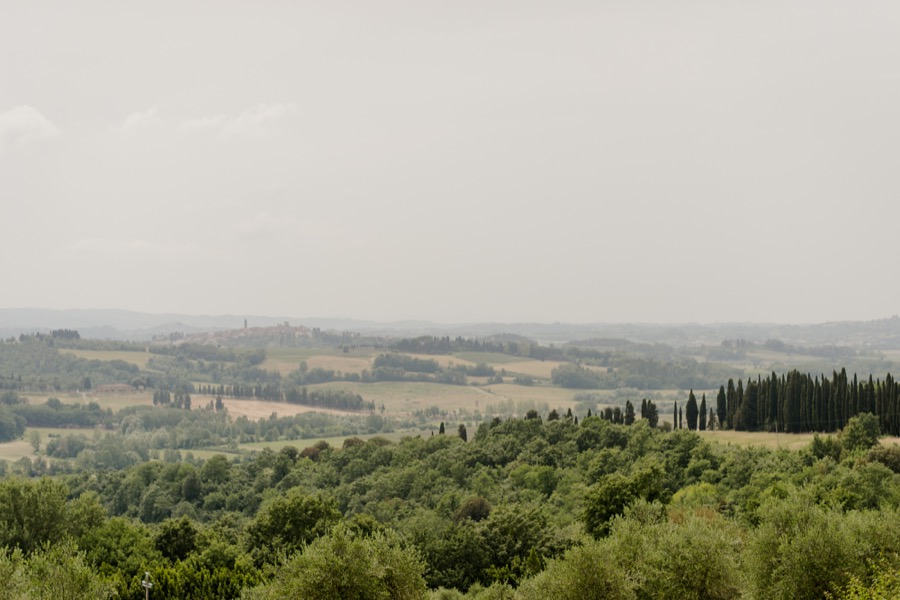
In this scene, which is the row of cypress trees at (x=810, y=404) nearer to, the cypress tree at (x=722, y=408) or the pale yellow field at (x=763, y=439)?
the cypress tree at (x=722, y=408)

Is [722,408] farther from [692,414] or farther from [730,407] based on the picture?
[692,414]

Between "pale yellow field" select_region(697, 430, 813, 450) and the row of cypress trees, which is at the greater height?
the row of cypress trees

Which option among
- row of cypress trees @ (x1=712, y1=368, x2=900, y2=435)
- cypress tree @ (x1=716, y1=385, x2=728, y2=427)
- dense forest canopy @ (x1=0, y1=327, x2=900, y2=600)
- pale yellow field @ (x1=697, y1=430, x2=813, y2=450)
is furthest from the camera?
cypress tree @ (x1=716, y1=385, x2=728, y2=427)

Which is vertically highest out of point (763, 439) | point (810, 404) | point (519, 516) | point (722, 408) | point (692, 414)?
point (810, 404)

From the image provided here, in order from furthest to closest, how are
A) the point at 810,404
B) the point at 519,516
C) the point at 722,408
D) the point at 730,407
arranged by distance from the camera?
1. the point at 722,408
2. the point at 730,407
3. the point at 810,404
4. the point at 519,516

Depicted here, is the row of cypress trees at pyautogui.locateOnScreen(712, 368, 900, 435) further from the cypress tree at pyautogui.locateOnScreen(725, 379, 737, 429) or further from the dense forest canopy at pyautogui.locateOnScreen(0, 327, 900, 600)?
the dense forest canopy at pyautogui.locateOnScreen(0, 327, 900, 600)

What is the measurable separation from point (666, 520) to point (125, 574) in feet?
127

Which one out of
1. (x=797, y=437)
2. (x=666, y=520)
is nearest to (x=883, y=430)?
(x=797, y=437)

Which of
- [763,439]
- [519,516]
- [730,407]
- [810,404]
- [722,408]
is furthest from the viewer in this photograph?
[722,408]

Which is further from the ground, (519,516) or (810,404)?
(810,404)

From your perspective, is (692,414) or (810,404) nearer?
(810,404)

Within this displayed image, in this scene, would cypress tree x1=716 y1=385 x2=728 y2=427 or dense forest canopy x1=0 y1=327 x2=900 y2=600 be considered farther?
cypress tree x1=716 y1=385 x2=728 y2=427

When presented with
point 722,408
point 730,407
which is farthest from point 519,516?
point 722,408

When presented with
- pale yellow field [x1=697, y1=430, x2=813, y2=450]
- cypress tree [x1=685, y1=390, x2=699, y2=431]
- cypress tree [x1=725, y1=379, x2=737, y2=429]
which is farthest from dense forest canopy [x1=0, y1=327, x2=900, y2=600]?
pale yellow field [x1=697, y1=430, x2=813, y2=450]
